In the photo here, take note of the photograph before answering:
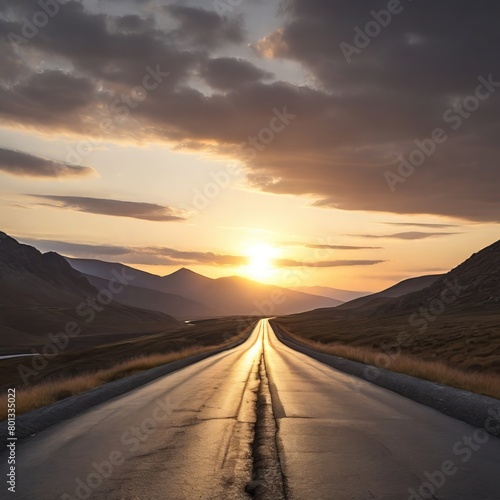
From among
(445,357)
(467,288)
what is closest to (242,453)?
(445,357)

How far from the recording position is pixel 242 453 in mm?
8562

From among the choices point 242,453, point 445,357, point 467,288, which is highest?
point 467,288

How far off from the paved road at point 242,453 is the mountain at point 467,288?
346ft

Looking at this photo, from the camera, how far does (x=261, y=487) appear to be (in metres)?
6.59

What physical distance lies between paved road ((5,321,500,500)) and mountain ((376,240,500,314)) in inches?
4150

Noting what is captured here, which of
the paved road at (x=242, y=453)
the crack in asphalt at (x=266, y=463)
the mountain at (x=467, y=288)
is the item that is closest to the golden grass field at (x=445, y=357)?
the paved road at (x=242, y=453)

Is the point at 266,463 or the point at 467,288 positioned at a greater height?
the point at 467,288

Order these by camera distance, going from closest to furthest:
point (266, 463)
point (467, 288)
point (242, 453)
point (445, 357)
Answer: point (266, 463) → point (242, 453) → point (445, 357) → point (467, 288)

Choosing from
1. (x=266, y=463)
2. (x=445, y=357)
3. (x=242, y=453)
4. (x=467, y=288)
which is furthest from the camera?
(x=467, y=288)

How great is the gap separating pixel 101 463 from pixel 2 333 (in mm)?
138340

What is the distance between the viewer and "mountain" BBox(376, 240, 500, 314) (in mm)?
121038

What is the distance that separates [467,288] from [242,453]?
13939 cm

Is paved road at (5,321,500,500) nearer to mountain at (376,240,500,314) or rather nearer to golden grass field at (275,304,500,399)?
golden grass field at (275,304,500,399)

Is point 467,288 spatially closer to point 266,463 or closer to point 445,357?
point 445,357
